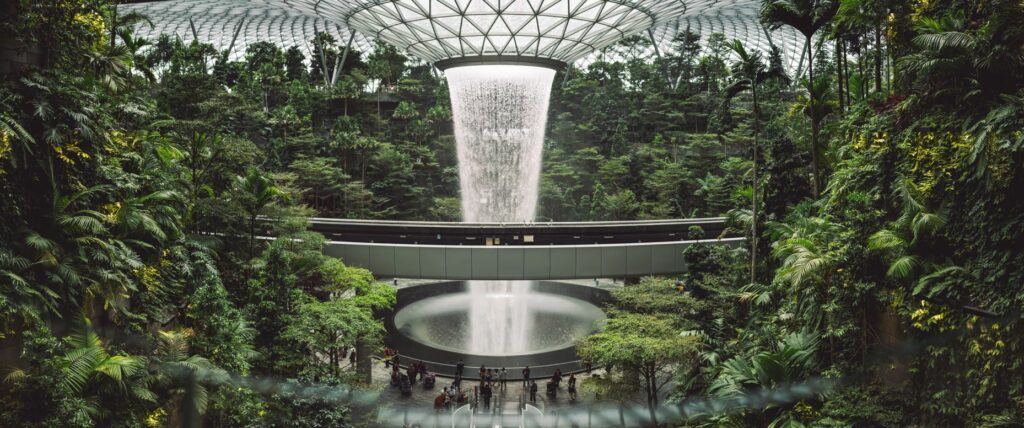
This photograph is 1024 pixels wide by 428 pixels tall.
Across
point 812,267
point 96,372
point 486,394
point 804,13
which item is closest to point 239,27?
point 486,394

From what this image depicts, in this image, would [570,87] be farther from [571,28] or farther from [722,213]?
[571,28]

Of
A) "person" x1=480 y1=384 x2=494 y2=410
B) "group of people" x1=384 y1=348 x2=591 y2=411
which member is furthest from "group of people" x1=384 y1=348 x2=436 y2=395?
"person" x1=480 y1=384 x2=494 y2=410

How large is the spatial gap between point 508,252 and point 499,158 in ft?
66.8

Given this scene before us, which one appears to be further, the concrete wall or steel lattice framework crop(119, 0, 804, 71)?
steel lattice framework crop(119, 0, 804, 71)

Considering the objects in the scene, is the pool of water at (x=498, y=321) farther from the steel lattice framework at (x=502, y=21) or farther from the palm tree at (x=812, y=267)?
the steel lattice framework at (x=502, y=21)

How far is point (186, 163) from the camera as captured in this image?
21656mm

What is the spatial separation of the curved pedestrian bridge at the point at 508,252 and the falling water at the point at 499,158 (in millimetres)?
3785

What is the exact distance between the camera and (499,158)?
4172cm

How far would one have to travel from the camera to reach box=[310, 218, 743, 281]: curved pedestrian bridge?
22.0 metres

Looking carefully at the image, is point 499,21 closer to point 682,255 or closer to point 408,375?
point 682,255

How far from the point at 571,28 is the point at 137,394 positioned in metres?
26.1

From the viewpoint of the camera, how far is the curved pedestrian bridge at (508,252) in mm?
22047

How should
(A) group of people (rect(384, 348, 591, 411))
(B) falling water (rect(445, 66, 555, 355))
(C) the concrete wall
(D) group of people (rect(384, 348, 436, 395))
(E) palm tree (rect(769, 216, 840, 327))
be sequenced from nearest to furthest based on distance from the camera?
(E) palm tree (rect(769, 216, 840, 327)) → (A) group of people (rect(384, 348, 591, 411)) → (D) group of people (rect(384, 348, 436, 395)) → (C) the concrete wall → (B) falling water (rect(445, 66, 555, 355))

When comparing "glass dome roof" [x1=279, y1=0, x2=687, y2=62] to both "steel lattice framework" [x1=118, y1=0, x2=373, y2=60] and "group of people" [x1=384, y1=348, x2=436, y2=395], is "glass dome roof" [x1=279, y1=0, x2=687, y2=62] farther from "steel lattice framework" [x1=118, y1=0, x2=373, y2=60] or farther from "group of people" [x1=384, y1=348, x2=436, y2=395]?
"steel lattice framework" [x1=118, y1=0, x2=373, y2=60]
